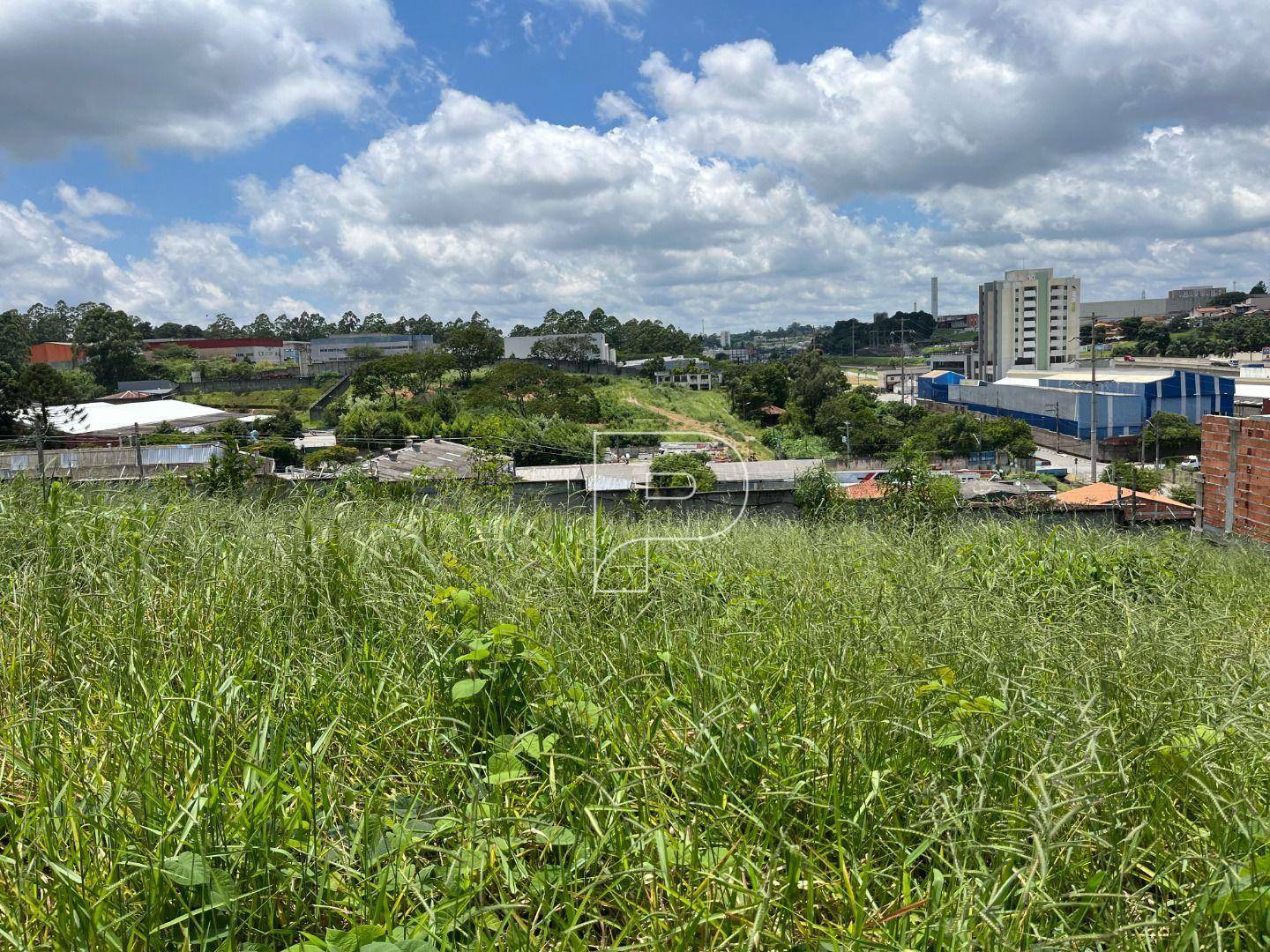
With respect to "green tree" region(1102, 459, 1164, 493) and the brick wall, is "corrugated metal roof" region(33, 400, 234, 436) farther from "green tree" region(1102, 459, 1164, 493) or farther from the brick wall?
"green tree" region(1102, 459, 1164, 493)

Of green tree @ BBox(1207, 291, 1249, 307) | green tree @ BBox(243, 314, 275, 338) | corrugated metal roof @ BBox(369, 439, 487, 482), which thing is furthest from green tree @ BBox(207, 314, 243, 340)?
green tree @ BBox(1207, 291, 1249, 307)

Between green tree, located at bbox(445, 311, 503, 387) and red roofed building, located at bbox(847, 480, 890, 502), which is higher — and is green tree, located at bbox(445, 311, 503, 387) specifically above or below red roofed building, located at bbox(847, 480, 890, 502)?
above

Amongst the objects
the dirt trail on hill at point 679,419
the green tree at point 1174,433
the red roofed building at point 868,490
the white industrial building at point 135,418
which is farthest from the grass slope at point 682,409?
the red roofed building at point 868,490

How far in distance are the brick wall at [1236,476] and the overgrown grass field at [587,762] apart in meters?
4.05

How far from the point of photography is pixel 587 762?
4.83ft

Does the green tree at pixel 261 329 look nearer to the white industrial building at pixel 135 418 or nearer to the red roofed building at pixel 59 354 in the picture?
the red roofed building at pixel 59 354

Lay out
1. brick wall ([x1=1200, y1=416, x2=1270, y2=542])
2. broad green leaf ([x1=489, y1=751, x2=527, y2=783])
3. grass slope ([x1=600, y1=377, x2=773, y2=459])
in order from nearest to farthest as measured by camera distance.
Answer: broad green leaf ([x1=489, y1=751, x2=527, y2=783])
brick wall ([x1=1200, y1=416, x2=1270, y2=542])
grass slope ([x1=600, y1=377, x2=773, y2=459])

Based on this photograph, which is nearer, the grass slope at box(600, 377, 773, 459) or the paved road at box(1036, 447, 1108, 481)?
the paved road at box(1036, 447, 1108, 481)

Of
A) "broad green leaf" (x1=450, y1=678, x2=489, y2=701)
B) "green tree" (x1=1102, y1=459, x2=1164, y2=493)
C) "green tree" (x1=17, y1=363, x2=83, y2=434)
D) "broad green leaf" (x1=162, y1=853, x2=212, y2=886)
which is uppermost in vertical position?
"green tree" (x1=17, y1=363, x2=83, y2=434)

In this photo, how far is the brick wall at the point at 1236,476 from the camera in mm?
5609

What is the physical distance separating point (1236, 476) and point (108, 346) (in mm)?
59932

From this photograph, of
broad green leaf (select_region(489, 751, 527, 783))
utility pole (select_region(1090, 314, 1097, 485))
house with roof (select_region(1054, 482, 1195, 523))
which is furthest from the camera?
utility pole (select_region(1090, 314, 1097, 485))

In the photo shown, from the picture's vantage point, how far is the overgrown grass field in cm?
115

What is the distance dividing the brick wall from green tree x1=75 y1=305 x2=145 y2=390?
57.8 meters
